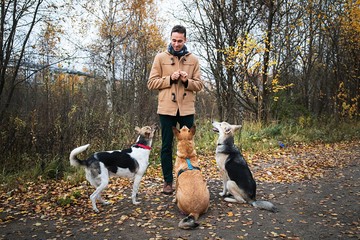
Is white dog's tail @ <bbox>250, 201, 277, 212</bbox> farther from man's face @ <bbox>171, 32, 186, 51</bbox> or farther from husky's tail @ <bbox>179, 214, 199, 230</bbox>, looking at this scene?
man's face @ <bbox>171, 32, 186, 51</bbox>

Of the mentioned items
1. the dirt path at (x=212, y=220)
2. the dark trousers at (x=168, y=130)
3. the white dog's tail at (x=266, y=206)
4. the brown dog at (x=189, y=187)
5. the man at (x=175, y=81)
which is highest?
the man at (x=175, y=81)

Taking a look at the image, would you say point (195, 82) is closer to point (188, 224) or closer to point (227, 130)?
point (227, 130)

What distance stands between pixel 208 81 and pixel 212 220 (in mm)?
10740

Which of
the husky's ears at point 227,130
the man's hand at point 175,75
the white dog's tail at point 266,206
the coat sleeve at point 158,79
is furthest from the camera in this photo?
the husky's ears at point 227,130

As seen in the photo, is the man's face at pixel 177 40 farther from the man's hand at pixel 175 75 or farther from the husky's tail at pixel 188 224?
the husky's tail at pixel 188 224

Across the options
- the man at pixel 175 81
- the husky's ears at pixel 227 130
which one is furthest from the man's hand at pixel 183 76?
the husky's ears at pixel 227 130

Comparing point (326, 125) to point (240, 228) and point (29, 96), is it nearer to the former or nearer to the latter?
point (240, 228)

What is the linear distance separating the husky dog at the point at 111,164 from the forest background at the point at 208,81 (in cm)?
258

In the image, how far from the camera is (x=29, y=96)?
7.27 metres

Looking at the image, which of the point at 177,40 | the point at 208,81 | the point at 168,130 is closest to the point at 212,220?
the point at 168,130

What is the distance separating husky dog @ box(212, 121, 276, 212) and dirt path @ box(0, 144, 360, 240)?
0.13 meters

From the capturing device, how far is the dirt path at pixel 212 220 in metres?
3.77

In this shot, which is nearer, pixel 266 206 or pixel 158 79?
pixel 266 206

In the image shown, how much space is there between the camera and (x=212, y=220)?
4113mm
